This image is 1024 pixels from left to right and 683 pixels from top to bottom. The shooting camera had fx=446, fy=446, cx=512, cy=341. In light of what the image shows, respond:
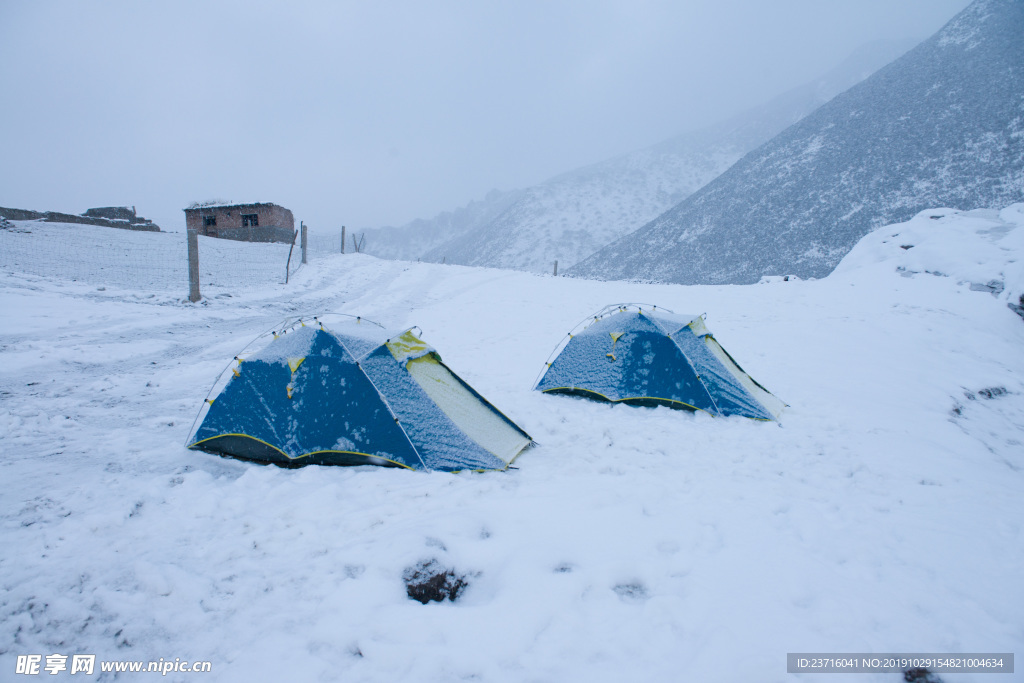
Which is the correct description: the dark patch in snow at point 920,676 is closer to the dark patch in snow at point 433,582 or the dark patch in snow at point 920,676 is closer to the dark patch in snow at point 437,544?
the dark patch in snow at point 433,582

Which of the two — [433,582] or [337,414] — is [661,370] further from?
[433,582]

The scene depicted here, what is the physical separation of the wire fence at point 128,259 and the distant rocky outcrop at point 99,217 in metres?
2.93

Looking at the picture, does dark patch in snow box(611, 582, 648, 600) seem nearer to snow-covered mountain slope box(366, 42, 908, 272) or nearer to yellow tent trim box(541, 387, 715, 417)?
yellow tent trim box(541, 387, 715, 417)

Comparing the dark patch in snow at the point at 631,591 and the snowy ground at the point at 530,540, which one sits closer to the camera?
the snowy ground at the point at 530,540

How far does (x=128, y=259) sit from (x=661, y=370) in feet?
69.7

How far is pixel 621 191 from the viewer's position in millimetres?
90250

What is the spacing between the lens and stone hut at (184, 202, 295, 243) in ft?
106

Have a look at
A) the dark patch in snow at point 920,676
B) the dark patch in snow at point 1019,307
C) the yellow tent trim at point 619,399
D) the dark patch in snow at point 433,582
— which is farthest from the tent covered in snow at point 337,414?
the dark patch in snow at point 1019,307

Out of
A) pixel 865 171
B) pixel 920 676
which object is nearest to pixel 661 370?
pixel 920 676

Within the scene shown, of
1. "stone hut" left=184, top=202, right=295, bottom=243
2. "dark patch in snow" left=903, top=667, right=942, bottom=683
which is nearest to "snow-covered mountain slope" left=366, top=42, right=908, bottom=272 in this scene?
"stone hut" left=184, top=202, right=295, bottom=243

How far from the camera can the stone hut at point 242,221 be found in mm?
32188

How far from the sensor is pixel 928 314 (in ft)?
44.9

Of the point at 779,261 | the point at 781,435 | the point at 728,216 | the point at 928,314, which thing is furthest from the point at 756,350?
the point at 728,216

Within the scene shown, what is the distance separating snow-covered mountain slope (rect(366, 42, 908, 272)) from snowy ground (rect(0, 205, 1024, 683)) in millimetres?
61668
